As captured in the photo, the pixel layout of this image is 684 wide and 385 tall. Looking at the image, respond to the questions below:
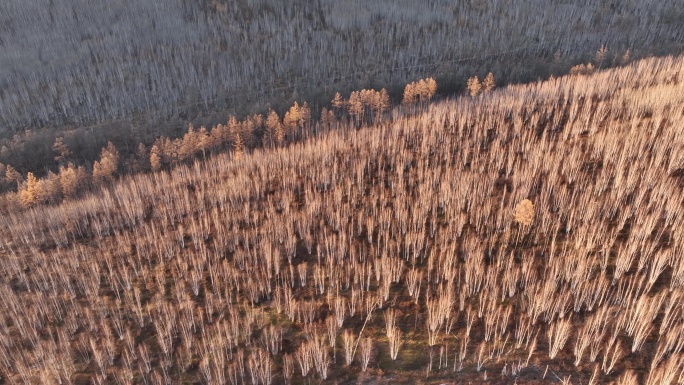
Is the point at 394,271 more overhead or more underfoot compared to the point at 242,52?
more underfoot

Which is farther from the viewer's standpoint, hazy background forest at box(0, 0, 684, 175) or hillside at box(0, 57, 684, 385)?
hazy background forest at box(0, 0, 684, 175)

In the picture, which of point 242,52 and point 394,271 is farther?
point 242,52

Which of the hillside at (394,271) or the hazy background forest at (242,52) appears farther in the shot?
the hazy background forest at (242,52)

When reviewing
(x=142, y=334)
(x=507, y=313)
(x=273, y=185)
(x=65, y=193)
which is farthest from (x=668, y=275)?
(x=65, y=193)

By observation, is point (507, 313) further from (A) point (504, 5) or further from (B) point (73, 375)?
(A) point (504, 5)
